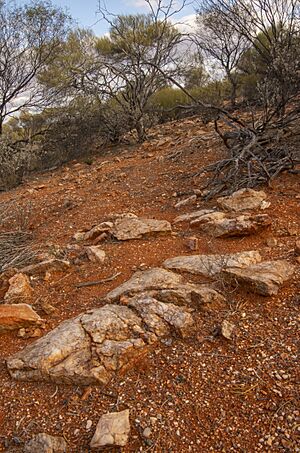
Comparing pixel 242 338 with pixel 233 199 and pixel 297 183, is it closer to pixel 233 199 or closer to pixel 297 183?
pixel 233 199

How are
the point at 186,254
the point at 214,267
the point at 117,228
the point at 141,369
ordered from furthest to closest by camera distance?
the point at 117,228, the point at 186,254, the point at 214,267, the point at 141,369

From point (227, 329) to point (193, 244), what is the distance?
1131mm

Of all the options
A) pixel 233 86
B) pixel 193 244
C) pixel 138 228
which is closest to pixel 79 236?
pixel 138 228

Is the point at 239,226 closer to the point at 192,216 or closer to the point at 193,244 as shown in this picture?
the point at 193,244

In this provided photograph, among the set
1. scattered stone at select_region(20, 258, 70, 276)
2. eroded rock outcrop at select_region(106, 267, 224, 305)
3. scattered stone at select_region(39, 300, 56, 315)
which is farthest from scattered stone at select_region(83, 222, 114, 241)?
scattered stone at select_region(39, 300, 56, 315)

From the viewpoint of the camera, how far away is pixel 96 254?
3.40m

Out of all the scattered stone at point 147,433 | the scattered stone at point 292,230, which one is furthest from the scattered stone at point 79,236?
the scattered stone at point 147,433

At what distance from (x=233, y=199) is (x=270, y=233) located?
0.73 meters

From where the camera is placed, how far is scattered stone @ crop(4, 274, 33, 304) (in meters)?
2.92

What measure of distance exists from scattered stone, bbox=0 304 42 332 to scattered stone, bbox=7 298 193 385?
23 centimetres

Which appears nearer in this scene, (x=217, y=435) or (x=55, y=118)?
(x=217, y=435)

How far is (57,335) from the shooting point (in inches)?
93.0

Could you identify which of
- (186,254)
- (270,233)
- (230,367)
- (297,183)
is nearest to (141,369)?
(230,367)

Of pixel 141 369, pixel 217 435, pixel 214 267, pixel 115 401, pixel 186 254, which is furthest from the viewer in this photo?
pixel 186 254
